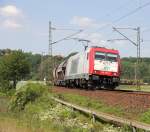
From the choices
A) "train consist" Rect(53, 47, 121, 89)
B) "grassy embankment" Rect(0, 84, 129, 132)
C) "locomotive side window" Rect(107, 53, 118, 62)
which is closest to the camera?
"grassy embankment" Rect(0, 84, 129, 132)

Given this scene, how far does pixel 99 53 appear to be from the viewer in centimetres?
3756

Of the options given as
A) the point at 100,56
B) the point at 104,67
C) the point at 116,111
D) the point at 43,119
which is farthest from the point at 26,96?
the point at 116,111

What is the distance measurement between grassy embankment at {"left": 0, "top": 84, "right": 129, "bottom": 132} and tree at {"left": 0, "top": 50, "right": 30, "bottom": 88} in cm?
5101

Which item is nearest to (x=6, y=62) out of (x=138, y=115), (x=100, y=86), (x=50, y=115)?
(x=100, y=86)

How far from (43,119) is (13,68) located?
64639 millimetres

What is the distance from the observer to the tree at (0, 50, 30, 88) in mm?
85312

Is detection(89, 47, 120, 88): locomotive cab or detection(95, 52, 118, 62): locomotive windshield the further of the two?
detection(95, 52, 118, 62): locomotive windshield

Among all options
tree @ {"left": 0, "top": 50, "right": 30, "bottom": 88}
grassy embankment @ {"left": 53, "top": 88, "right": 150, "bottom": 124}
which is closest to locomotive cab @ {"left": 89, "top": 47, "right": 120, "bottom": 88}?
grassy embankment @ {"left": 53, "top": 88, "right": 150, "bottom": 124}

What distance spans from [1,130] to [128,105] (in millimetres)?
5386

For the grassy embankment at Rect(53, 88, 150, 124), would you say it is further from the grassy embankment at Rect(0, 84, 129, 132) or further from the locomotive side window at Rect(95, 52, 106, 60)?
the locomotive side window at Rect(95, 52, 106, 60)

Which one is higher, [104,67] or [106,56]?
[106,56]

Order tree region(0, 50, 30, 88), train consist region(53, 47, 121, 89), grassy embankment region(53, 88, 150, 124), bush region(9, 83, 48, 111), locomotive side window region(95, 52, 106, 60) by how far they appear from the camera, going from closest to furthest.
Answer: grassy embankment region(53, 88, 150, 124) → bush region(9, 83, 48, 111) → train consist region(53, 47, 121, 89) → locomotive side window region(95, 52, 106, 60) → tree region(0, 50, 30, 88)

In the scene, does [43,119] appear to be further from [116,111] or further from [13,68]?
[13,68]

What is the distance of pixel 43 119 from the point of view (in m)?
21.3
